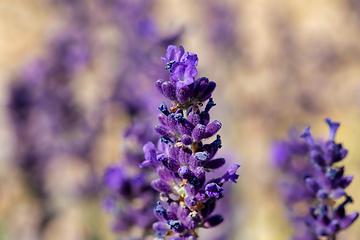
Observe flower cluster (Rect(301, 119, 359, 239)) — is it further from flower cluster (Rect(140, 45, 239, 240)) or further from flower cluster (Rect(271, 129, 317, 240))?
flower cluster (Rect(271, 129, 317, 240))

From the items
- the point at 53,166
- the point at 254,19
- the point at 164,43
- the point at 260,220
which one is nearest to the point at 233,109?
the point at 260,220

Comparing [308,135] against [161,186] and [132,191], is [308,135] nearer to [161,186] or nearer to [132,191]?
[161,186]

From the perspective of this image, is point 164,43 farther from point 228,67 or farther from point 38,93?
point 228,67

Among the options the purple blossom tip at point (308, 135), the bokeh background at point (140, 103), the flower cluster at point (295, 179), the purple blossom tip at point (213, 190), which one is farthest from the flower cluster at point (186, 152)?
the bokeh background at point (140, 103)

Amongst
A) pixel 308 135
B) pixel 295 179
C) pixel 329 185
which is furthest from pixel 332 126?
pixel 295 179

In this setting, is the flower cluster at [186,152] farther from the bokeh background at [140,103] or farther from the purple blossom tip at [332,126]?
the bokeh background at [140,103]

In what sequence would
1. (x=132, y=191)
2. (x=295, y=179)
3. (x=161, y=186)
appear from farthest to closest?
(x=295, y=179)
(x=132, y=191)
(x=161, y=186)

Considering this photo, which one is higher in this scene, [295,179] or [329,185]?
[295,179]
